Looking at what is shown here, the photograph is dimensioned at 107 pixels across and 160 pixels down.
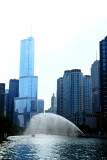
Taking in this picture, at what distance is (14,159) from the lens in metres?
63.8

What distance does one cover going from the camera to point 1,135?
158m

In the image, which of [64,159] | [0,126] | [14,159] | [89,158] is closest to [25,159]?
[14,159]

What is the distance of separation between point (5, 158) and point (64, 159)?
1229 centimetres

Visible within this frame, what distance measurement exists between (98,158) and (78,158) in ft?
14.3

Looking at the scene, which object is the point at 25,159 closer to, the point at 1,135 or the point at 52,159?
the point at 52,159

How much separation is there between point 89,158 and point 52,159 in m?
8.75

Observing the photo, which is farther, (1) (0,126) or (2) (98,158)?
(1) (0,126)

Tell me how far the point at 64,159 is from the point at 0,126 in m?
95.4

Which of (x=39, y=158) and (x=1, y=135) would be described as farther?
(x=1, y=135)

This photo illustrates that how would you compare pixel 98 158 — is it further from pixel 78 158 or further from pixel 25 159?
pixel 25 159

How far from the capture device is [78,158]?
67688 mm

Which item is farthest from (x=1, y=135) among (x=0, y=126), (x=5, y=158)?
(x=5, y=158)

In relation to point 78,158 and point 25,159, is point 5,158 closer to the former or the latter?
point 25,159

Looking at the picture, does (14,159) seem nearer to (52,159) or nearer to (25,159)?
(25,159)
